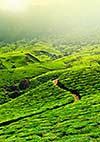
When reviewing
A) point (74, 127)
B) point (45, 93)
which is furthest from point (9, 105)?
point (74, 127)

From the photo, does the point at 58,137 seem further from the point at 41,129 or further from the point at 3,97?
the point at 3,97

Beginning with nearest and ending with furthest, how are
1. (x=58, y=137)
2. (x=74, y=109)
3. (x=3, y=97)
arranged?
(x=58, y=137) < (x=74, y=109) < (x=3, y=97)

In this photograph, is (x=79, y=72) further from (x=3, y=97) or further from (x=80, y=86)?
(x=3, y=97)

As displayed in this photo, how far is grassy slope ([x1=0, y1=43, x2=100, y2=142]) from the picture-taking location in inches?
3812

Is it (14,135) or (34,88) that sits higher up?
(34,88)

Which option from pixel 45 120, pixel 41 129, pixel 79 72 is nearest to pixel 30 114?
pixel 45 120

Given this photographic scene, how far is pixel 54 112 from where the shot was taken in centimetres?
12462

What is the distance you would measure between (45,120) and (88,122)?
65.3 feet

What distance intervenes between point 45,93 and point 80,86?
57.0ft

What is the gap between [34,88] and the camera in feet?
573

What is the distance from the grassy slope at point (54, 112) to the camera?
318 feet

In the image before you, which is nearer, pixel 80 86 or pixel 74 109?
pixel 74 109

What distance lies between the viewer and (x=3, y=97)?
555 feet

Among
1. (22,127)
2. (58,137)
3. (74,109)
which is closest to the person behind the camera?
(58,137)
